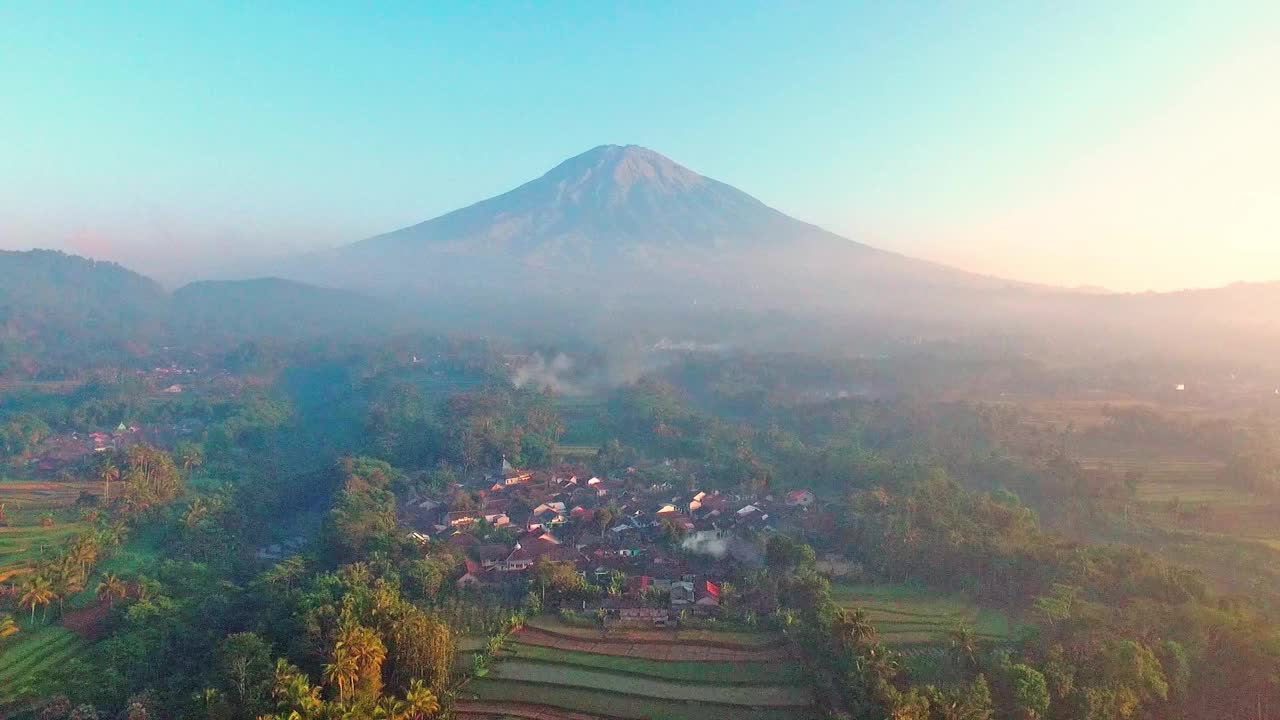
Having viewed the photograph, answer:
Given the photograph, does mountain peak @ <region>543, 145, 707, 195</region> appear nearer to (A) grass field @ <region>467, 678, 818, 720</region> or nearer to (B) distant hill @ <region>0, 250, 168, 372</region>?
(B) distant hill @ <region>0, 250, 168, 372</region>

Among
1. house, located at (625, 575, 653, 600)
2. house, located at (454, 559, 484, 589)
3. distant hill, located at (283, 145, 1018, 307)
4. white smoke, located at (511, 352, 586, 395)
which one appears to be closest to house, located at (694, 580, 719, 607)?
house, located at (625, 575, 653, 600)

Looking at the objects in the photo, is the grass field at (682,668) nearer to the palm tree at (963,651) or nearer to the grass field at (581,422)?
the palm tree at (963,651)

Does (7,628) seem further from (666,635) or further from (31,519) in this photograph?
(666,635)

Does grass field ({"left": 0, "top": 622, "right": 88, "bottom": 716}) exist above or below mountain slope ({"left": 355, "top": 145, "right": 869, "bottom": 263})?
below

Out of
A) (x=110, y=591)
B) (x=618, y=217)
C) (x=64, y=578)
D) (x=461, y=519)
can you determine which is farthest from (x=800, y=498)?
(x=618, y=217)

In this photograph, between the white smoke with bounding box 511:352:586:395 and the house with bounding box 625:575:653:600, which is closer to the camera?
the house with bounding box 625:575:653:600

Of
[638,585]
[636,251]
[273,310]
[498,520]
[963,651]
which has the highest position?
[636,251]
